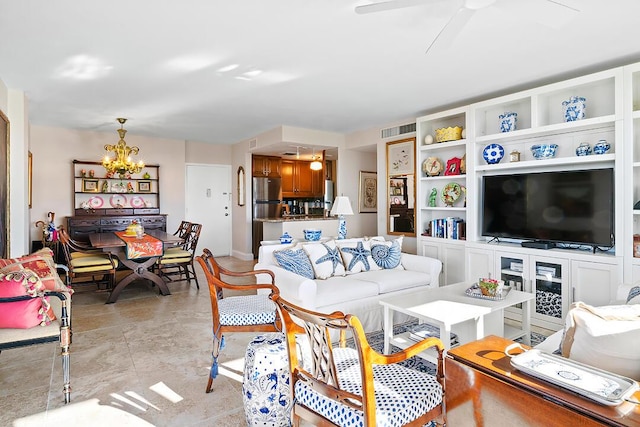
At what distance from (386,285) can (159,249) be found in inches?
115

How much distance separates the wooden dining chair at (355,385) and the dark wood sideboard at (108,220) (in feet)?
20.3

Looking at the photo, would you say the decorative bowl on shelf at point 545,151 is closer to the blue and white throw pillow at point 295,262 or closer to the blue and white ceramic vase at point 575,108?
the blue and white ceramic vase at point 575,108

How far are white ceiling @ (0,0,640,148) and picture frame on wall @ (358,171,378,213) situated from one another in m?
2.21

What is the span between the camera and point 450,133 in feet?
15.3

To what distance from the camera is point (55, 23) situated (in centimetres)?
264

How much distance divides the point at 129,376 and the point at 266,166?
5.85 meters

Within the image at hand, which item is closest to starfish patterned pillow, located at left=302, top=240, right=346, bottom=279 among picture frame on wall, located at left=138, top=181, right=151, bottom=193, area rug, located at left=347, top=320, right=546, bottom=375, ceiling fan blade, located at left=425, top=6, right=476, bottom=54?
area rug, located at left=347, top=320, right=546, bottom=375

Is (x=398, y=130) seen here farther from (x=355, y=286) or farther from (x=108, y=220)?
(x=108, y=220)

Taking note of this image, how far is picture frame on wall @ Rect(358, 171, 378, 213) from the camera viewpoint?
280 inches

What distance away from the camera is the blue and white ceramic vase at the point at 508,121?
412cm

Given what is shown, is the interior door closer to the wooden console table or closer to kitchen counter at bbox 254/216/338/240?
kitchen counter at bbox 254/216/338/240


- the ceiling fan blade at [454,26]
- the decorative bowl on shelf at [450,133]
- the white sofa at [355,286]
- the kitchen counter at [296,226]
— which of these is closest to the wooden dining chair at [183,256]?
the kitchen counter at [296,226]

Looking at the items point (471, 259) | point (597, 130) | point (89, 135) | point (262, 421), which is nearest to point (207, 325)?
point (262, 421)

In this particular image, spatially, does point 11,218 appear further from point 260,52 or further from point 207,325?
point 260,52
